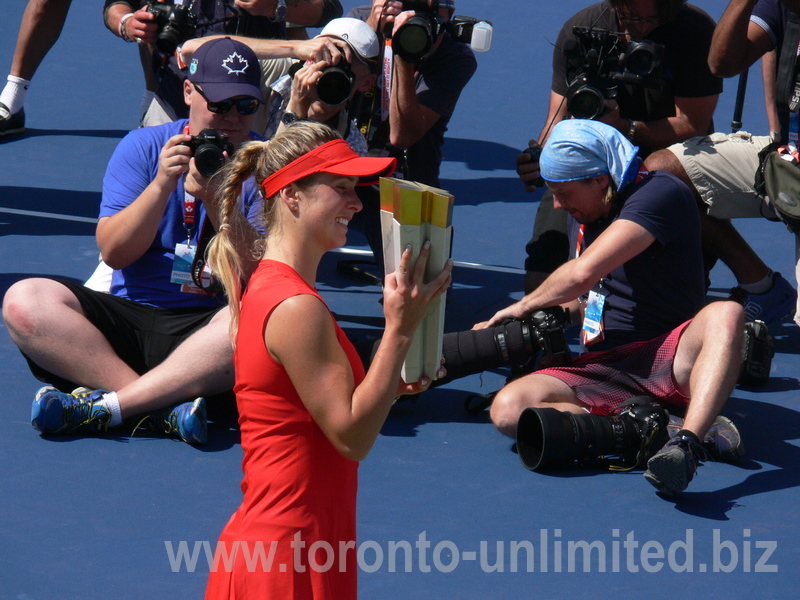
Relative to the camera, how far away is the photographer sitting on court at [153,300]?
3545 millimetres

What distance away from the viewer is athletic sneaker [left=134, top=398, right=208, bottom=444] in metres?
3.54

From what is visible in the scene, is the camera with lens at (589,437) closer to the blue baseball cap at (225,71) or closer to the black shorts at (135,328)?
the black shorts at (135,328)

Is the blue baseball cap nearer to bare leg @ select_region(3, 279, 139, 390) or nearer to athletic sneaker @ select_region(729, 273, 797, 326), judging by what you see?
bare leg @ select_region(3, 279, 139, 390)

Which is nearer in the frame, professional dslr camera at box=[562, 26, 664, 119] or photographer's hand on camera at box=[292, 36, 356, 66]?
photographer's hand on camera at box=[292, 36, 356, 66]

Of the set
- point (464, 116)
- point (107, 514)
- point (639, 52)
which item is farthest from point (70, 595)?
point (464, 116)

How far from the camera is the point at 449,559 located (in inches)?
119

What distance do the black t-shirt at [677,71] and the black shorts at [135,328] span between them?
86.6 inches

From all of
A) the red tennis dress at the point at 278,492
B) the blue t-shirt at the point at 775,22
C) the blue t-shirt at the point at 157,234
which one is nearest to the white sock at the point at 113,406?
the blue t-shirt at the point at 157,234

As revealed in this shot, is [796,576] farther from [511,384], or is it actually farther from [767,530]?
[511,384]

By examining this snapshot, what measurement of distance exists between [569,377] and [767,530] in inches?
36.9

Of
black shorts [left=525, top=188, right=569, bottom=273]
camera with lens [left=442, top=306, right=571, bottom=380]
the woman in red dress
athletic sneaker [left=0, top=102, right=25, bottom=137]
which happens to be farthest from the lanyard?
athletic sneaker [left=0, top=102, right=25, bottom=137]

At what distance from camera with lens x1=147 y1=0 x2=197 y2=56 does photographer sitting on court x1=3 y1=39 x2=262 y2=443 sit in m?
0.75

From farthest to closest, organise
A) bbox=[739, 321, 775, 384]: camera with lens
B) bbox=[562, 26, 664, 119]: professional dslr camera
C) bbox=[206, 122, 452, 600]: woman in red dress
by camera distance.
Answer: bbox=[562, 26, 664, 119]: professional dslr camera → bbox=[739, 321, 775, 384]: camera with lens → bbox=[206, 122, 452, 600]: woman in red dress

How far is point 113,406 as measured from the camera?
141 inches
